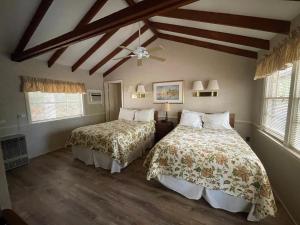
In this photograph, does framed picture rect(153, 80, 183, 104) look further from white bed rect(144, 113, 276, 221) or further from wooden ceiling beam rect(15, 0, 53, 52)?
wooden ceiling beam rect(15, 0, 53, 52)

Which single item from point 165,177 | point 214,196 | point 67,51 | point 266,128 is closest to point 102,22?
point 67,51

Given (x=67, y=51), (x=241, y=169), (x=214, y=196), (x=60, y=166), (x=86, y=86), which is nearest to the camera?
(x=241, y=169)

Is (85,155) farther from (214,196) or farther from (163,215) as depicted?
(214,196)

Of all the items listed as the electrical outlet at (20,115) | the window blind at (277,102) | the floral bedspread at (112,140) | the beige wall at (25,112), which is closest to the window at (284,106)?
the window blind at (277,102)

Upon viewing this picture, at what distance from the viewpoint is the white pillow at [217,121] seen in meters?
3.36

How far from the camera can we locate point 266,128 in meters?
2.84

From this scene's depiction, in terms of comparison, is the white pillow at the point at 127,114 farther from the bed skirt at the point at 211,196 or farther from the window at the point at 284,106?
the window at the point at 284,106

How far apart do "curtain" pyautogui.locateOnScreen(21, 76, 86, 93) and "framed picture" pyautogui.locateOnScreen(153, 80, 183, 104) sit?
2.38 meters

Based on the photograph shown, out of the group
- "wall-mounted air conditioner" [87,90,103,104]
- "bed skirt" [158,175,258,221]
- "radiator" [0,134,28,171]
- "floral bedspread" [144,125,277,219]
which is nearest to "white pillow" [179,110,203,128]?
"floral bedspread" [144,125,277,219]

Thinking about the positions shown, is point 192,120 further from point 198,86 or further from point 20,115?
point 20,115

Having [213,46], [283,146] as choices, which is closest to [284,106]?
[283,146]

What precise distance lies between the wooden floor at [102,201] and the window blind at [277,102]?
3.97 feet

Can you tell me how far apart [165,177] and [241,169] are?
1.08 m

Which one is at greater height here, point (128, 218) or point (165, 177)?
point (165, 177)
